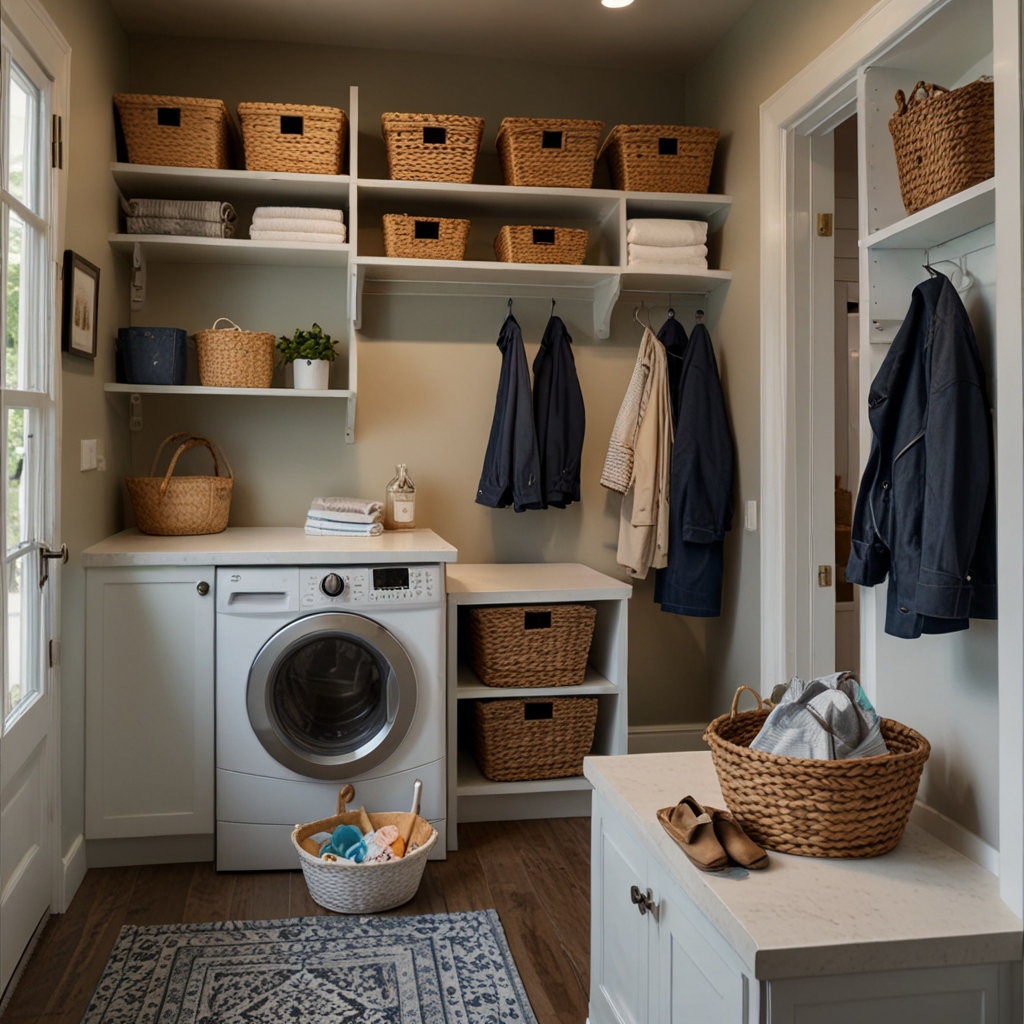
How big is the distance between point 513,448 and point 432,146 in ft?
3.40

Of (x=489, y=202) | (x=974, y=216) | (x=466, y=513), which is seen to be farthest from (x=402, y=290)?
(x=974, y=216)

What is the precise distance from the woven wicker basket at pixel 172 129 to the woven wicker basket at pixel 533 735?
1971mm

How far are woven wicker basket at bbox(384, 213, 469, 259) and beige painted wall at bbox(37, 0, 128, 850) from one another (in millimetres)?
882

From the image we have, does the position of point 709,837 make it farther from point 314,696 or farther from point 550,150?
point 550,150

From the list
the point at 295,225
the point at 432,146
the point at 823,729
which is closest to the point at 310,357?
the point at 295,225

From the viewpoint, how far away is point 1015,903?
4.58 feet

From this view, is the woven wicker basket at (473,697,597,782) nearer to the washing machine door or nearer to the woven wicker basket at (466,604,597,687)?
the woven wicker basket at (466,604,597,687)

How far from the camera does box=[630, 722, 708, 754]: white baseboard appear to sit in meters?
3.66

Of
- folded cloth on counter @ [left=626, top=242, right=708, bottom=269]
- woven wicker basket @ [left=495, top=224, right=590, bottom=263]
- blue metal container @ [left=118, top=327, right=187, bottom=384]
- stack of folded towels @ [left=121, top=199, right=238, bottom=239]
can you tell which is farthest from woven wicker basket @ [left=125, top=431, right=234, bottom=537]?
folded cloth on counter @ [left=626, top=242, right=708, bottom=269]

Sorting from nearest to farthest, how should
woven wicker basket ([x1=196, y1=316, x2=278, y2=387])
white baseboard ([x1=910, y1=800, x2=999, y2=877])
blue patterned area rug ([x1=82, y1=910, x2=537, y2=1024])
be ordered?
white baseboard ([x1=910, y1=800, x2=999, y2=877]) → blue patterned area rug ([x1=82, y1=910, x2=537, y2=1024]) → woven wicker basket ([x1=196, y1=316, x2=278, y2=387])

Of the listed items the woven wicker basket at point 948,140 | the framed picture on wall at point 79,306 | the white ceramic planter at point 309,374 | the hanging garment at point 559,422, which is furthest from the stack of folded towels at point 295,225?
the woven wicker basket at point 948,140

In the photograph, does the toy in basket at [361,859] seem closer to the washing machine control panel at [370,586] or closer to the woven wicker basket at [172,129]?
the washing machine control panel at [370,586]

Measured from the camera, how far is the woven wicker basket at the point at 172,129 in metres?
2.98

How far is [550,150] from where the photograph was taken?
3.20 m
